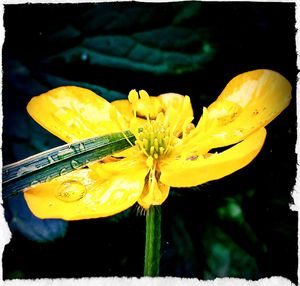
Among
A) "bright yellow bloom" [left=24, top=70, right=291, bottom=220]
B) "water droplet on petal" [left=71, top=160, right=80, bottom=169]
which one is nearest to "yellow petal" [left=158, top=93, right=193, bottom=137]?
"bright yellow bloom" [left=24, top=70, right=291, bottom=220]

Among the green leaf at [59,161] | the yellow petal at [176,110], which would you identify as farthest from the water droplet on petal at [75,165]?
the yellow petal at [176,110]

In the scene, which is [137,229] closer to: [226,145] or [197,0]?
[226,145]

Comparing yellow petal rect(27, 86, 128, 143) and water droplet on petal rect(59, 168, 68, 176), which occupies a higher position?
yellow petal rect(27, 86, 128, 143)

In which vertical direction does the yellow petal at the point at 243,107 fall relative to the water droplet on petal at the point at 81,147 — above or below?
above

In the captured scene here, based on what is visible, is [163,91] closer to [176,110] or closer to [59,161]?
[176,110]

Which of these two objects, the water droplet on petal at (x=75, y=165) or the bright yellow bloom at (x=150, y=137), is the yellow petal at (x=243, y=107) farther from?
the water droplet on petal at (x=75, y=165)

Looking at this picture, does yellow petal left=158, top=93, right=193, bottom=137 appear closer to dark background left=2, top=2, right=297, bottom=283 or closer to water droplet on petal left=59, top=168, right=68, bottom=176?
dark background left=2, top=2, right=297, bottom=283
